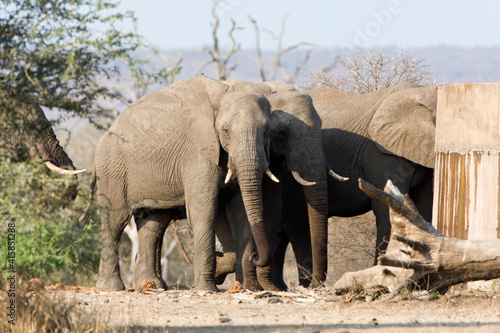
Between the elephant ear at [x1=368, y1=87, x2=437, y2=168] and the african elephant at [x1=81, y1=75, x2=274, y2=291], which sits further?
the elephant ear at [x1=368, y1=87, x2=437, y2=168]

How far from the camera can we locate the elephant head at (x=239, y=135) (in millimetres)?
10078

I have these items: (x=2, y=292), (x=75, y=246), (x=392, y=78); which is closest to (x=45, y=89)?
(x=75, y=246)

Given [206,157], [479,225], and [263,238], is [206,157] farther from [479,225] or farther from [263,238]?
[479,225]

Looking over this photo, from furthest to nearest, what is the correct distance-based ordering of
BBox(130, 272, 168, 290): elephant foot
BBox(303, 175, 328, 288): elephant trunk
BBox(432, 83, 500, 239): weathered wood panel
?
1. BBox(130, 272, 168, 290): elephant foot
2. BBox(303, 175, 328, 288): elephant trunk
3. BBox(432, 83, 500, 239): weathered wood panel

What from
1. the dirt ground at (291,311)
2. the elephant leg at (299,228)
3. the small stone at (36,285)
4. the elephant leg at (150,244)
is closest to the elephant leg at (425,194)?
the elephant leg at (299,228)

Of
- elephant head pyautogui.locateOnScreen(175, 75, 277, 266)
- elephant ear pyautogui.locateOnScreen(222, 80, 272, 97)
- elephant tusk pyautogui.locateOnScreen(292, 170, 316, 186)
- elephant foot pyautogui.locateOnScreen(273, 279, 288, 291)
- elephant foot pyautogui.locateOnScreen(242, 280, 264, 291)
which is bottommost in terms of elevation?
elephant foot pyautogui.locateOnScreen(273, 279, 288, 291)

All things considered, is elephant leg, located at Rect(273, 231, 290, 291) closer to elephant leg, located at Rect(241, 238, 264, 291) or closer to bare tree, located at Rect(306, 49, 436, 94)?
elephant leg, located at Rect(241, 238, 264, 291)

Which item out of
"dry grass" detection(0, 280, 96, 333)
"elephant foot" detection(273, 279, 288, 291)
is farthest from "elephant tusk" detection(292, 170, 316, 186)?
"dry grass" detection(0, 280, 96, 333)

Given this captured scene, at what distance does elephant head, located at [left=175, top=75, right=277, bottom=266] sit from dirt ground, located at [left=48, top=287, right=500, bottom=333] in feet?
3.56

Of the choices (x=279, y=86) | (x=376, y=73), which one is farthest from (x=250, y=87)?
(x=376, y=73)

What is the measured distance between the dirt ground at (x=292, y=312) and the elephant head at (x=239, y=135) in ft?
3.56

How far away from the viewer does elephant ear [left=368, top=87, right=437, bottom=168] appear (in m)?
11.7

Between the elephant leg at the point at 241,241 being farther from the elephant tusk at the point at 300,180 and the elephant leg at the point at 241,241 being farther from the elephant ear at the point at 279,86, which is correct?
the elephant ear at the point at 279,86

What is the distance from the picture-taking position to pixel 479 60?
192 m
